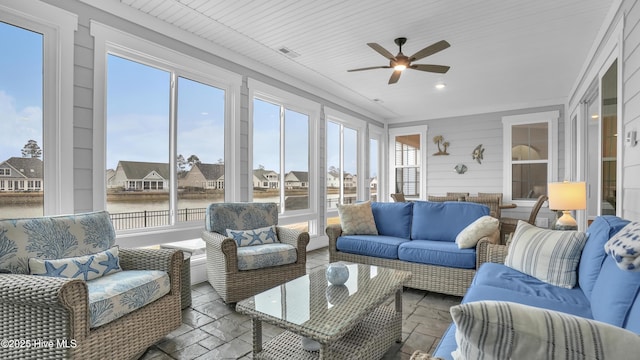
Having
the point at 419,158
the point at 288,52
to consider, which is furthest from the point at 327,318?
the point at 419,158

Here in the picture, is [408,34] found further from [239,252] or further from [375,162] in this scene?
[375,162]

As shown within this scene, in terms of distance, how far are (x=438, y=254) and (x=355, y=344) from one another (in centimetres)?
170

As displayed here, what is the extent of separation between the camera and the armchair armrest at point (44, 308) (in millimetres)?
1568

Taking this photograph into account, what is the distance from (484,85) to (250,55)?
3.79 metres

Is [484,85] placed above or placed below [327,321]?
above

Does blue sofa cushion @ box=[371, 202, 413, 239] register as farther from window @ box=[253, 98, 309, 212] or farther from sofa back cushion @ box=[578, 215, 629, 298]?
sofa back cushion @ box=[578, 215, 629, 298]

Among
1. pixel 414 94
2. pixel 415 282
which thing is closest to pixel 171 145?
pixel 415 282

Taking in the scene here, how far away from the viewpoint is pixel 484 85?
17.4 ft

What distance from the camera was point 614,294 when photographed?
133cm

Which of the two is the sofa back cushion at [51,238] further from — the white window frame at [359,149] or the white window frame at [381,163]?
the white window frame at [381,163]

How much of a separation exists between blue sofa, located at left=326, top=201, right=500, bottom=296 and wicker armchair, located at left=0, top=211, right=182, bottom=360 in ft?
6.78

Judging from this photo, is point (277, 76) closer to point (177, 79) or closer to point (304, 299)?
point (177, 79)

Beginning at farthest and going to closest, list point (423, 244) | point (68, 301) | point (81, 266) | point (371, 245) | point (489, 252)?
point (371, 245)
point (423, 244)
point (489, 252)
point (81, 266)
point (68, 301)

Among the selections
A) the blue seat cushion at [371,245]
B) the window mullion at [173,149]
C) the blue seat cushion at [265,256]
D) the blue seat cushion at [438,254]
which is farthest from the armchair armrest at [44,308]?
the blue seat cushion at [438,254]
